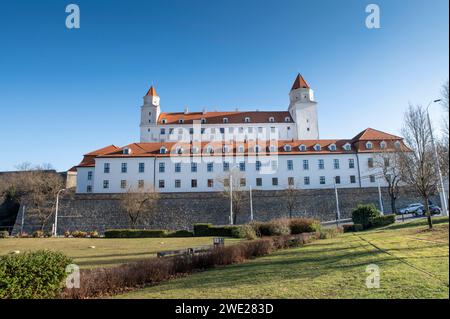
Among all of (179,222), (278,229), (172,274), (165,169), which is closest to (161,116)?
(165,169)

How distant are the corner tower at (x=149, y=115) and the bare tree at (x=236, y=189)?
90.0ft

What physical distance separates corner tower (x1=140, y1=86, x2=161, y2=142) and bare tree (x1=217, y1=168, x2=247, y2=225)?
27422 mm

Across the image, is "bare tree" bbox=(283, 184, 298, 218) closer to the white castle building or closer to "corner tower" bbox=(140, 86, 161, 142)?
the white castle building

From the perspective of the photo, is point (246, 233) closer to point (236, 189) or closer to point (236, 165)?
point (236, 189)

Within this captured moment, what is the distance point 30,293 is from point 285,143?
1825 inches

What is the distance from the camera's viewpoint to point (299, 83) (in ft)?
229

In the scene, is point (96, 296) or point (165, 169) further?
point (165, 169)

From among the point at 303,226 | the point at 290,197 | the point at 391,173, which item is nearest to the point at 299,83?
the point at 391,173

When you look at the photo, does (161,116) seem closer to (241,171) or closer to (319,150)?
(241,171)

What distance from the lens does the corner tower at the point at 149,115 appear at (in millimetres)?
67688

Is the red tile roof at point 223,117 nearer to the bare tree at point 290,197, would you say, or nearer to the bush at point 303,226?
the bare tree at point 290,197

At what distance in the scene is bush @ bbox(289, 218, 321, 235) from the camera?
81.8ft

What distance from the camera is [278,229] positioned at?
24.8 meters

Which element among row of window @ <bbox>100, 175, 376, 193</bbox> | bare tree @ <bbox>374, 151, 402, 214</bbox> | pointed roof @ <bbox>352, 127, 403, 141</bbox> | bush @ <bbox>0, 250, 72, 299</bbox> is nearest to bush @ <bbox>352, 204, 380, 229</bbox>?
bare tree @ <bbox>374, 151, 402, 214</bbox>
